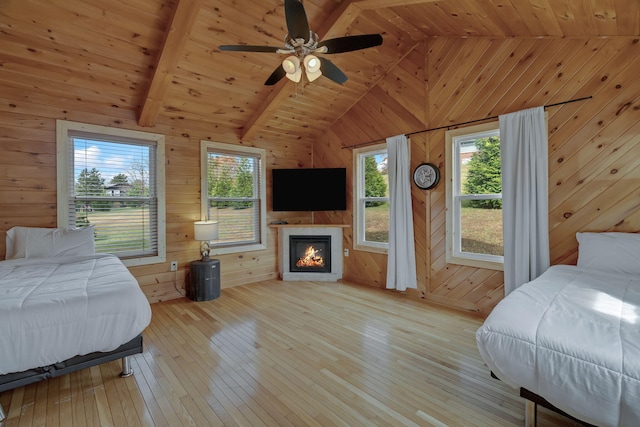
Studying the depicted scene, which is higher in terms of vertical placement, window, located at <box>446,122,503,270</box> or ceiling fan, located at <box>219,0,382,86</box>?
ceiling fan, located at <box>219,0,382,86</box>

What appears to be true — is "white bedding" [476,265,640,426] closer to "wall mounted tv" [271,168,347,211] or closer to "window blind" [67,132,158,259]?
"wall mounted tv" [271,168,347,211]

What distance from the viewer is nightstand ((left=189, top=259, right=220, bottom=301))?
3.96 metres

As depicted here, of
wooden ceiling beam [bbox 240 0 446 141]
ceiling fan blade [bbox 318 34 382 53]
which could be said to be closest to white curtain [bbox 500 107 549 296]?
wooden ceiling beam [bbox 240 0 446 141]

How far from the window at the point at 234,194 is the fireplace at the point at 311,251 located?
1.40 ft

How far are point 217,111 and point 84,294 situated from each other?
305cm

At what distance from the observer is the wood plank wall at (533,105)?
2664 mm

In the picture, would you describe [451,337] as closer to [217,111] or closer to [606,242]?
[606,242]

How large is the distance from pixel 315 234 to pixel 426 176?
2.03m

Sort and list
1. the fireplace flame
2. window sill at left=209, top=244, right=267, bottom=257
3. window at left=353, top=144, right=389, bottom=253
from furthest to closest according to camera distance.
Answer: the fireplace flame → window at left=353, top=144, right=389, bottom=253 → window sill at left=209, top=244, right=267, bottom=257

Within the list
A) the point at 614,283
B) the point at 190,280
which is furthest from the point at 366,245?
the point at 614,283

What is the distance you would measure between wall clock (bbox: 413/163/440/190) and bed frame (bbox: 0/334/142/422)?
3.48 metres

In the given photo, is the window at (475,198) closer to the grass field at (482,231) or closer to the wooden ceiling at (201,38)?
the grass field at (482,231)

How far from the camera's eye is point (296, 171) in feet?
16.7

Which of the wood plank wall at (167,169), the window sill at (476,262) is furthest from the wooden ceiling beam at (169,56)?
the window sill at (476,262)
